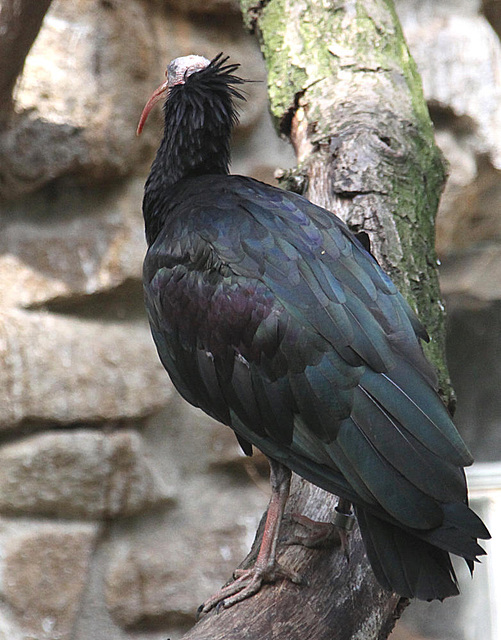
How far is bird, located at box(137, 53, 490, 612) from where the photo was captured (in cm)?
145

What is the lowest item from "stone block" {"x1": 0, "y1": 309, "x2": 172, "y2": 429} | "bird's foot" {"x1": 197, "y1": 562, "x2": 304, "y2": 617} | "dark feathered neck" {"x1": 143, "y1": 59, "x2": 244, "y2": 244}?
"stone block" {"x1": 0, "y1": 309, "x2": 172, "y2": 429}

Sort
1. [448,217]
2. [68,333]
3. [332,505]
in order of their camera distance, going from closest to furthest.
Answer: [332,505] < [68,333] < [448,217]

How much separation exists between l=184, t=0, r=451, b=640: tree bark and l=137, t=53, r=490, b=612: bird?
0.26 ft

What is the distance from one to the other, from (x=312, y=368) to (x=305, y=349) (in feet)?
0.11

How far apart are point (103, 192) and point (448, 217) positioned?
1.03 m

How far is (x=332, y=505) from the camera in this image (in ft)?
5.78

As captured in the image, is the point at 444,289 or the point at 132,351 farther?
the point at 444,289

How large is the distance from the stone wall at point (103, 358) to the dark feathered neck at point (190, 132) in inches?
26.7

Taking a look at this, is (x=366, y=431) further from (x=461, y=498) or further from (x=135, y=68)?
(x=135, y=68)

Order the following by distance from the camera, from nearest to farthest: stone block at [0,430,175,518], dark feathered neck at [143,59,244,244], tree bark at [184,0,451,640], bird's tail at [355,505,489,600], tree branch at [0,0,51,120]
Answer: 1. bird's tail at [355,505,489,600]
2. tree bark at [184,0,451,640]
3. dark feathered neck at [143,59,244,244]
4. tree branch at [0,0,51,120]
5. stone block at [0,430,175,518]

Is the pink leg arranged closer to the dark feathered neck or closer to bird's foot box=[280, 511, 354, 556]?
bird's foot box=[280, 511, 354, 556]

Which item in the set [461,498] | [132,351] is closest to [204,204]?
[461,498]

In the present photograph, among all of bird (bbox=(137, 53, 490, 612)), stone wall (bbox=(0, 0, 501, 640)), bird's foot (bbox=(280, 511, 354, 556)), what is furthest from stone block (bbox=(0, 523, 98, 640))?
bird's foot (bbox=(280, 511, 354, 556))

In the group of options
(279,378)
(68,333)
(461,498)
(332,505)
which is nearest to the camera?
(461,498)
